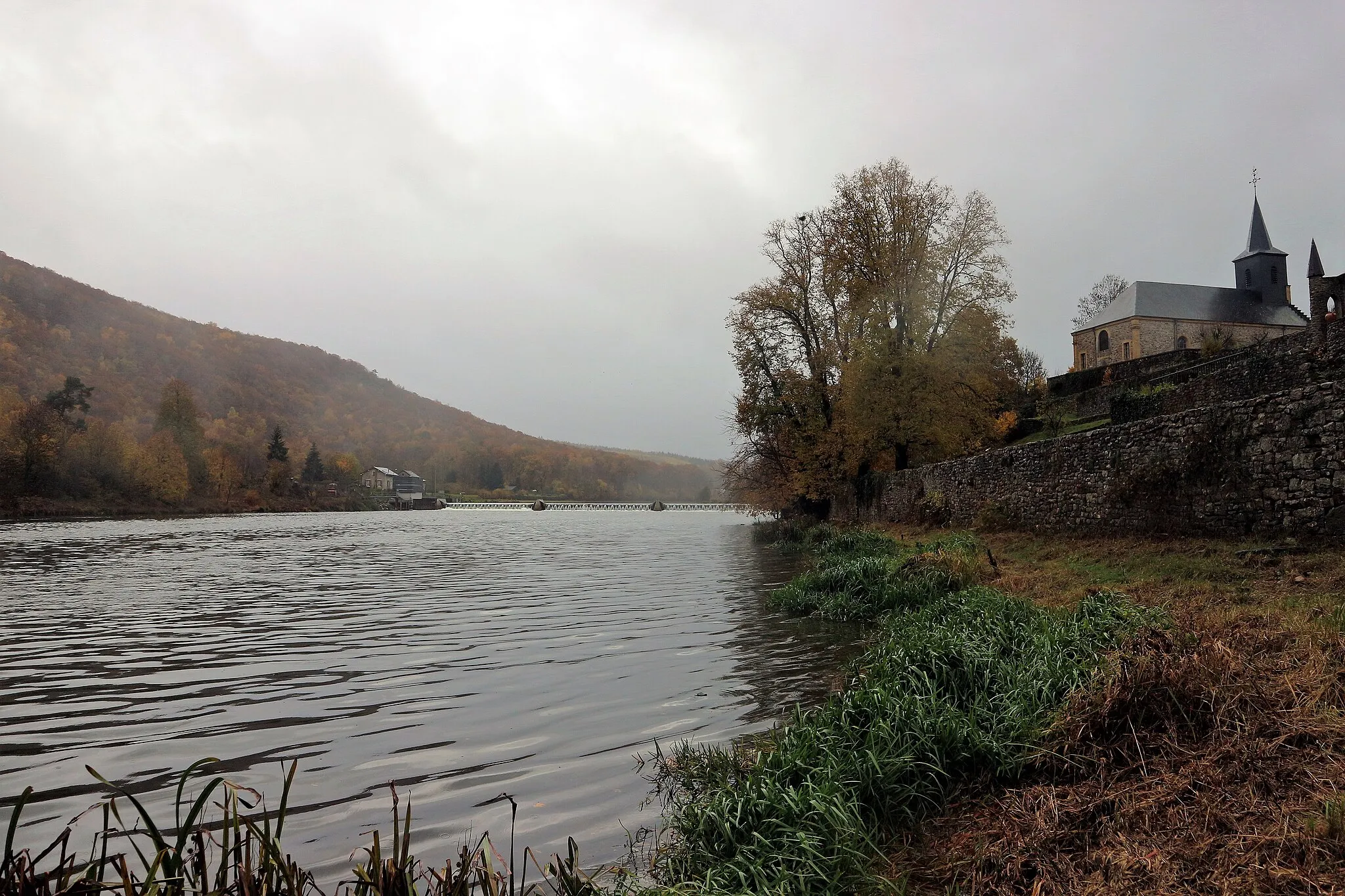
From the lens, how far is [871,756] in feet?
14.3

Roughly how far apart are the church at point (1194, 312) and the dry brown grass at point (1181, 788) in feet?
173

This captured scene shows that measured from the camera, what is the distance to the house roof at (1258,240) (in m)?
Answer: 53.0

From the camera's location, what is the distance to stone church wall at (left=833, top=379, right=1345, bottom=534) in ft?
28.6

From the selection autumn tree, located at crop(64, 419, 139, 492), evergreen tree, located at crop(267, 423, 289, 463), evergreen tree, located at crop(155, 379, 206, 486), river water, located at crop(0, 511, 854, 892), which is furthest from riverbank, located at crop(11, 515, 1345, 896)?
evergreen tree, located at crop(267, 423, 289, 463)

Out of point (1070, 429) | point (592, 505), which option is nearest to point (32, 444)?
point (1070, 429)

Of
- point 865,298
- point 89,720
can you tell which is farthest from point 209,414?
point 89,720

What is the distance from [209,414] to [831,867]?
15385 centimetres

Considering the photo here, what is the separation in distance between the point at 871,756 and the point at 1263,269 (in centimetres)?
6585

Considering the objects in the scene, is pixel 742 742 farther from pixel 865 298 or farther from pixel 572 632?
pixel 865 298

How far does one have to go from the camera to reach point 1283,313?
165ft

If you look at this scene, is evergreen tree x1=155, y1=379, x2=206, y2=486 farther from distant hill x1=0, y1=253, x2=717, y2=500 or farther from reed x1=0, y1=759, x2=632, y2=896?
reed x1=0, y1=759, x2=632, y2=896

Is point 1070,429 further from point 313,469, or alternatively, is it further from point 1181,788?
point 313,469

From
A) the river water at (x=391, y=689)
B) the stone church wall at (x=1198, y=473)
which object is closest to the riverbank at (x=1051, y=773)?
the river water at (x=391, y=689)

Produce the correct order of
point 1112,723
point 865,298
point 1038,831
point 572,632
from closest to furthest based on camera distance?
1. point 1038,831
2. point 1112,723
3. point 572,632
4. point 865,298
